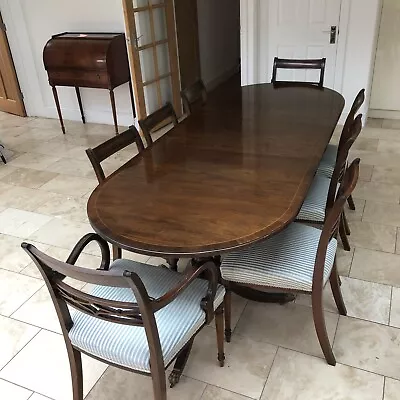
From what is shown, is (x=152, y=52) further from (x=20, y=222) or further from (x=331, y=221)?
(x=331, y=221)

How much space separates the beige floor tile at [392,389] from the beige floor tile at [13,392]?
1414 millimetres

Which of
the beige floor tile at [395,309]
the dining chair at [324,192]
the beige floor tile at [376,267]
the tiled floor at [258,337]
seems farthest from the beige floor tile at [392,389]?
the dining chair at [324,192]

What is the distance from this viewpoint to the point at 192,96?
2.93 metres

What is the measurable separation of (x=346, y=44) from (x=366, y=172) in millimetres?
1361

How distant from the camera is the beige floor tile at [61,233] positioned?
2.82 m

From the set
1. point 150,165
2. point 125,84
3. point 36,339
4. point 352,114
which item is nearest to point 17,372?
point 36,339

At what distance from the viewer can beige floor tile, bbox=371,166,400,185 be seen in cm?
328

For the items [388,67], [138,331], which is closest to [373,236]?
[138,331]

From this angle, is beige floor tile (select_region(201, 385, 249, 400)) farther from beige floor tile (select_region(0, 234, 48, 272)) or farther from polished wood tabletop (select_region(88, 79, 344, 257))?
beige floor tile (select_region(0, 234, 48, 272))

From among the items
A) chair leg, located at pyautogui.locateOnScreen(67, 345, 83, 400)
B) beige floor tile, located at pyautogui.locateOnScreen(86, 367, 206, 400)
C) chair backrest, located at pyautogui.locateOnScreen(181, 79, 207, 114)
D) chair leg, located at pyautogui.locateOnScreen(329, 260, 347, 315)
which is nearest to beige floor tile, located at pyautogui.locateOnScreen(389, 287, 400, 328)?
chair leg, located at pyautogui.locateOnScreen(329, 260, 347, 315)

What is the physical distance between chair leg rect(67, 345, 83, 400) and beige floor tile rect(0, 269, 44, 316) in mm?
806

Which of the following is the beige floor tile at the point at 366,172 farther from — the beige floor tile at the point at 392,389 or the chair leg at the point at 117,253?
the chair leg at the point at 117,253

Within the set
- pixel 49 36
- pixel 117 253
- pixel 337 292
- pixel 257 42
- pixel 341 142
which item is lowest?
pixel 337 292

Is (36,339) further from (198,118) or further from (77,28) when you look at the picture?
(77,28)
